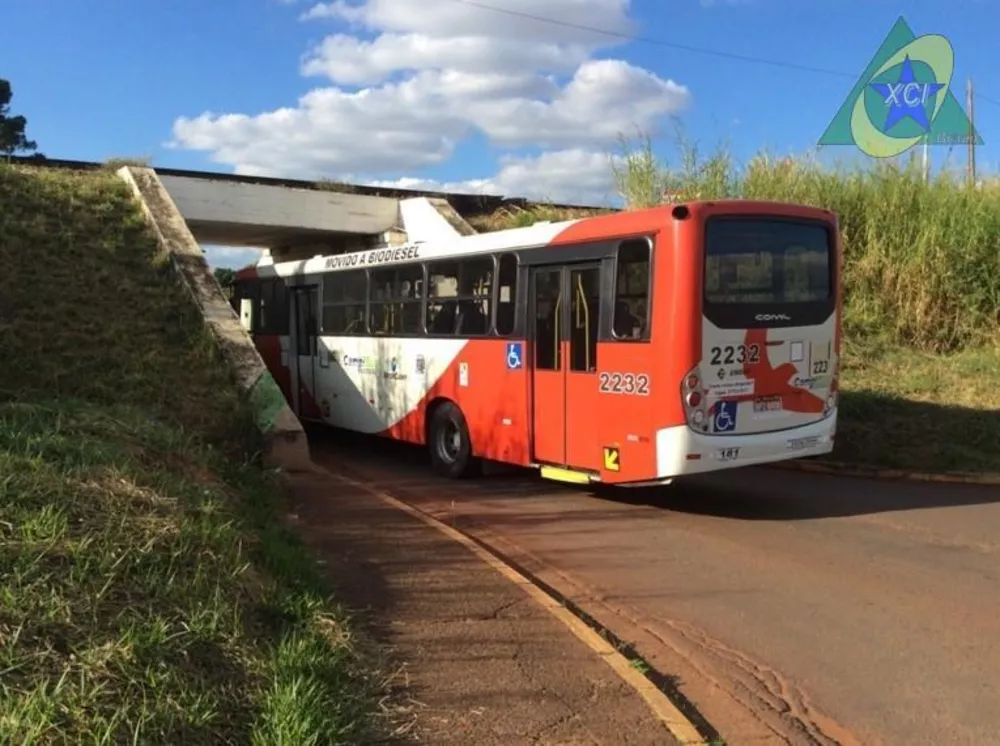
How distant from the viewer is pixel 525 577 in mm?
6695

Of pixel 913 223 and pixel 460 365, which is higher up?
pixel 913 223

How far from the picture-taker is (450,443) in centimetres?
1170

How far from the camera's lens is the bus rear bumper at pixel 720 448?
845cm

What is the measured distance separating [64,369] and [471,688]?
7393mm

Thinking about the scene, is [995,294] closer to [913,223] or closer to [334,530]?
[913,223]

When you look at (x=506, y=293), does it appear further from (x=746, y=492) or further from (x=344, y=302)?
(x=344, y=302)

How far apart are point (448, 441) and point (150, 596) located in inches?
292

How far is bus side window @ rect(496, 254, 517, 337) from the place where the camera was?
34.0 feet

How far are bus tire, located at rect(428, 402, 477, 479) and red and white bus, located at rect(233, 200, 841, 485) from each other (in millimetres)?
24

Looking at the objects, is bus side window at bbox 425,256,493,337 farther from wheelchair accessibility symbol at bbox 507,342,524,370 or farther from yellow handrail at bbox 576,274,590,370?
yellow handrail at bbox 576,274,590,370

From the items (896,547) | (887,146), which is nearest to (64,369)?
(896,547)

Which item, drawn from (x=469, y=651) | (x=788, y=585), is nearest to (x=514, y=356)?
(x=788, y=585)

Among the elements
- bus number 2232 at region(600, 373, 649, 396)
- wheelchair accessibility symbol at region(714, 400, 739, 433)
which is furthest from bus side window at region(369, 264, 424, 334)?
wheelchair accessibility symbol at region(714, 400, 739, 433)

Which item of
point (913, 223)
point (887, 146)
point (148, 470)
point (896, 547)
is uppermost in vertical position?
point (887, 146)
